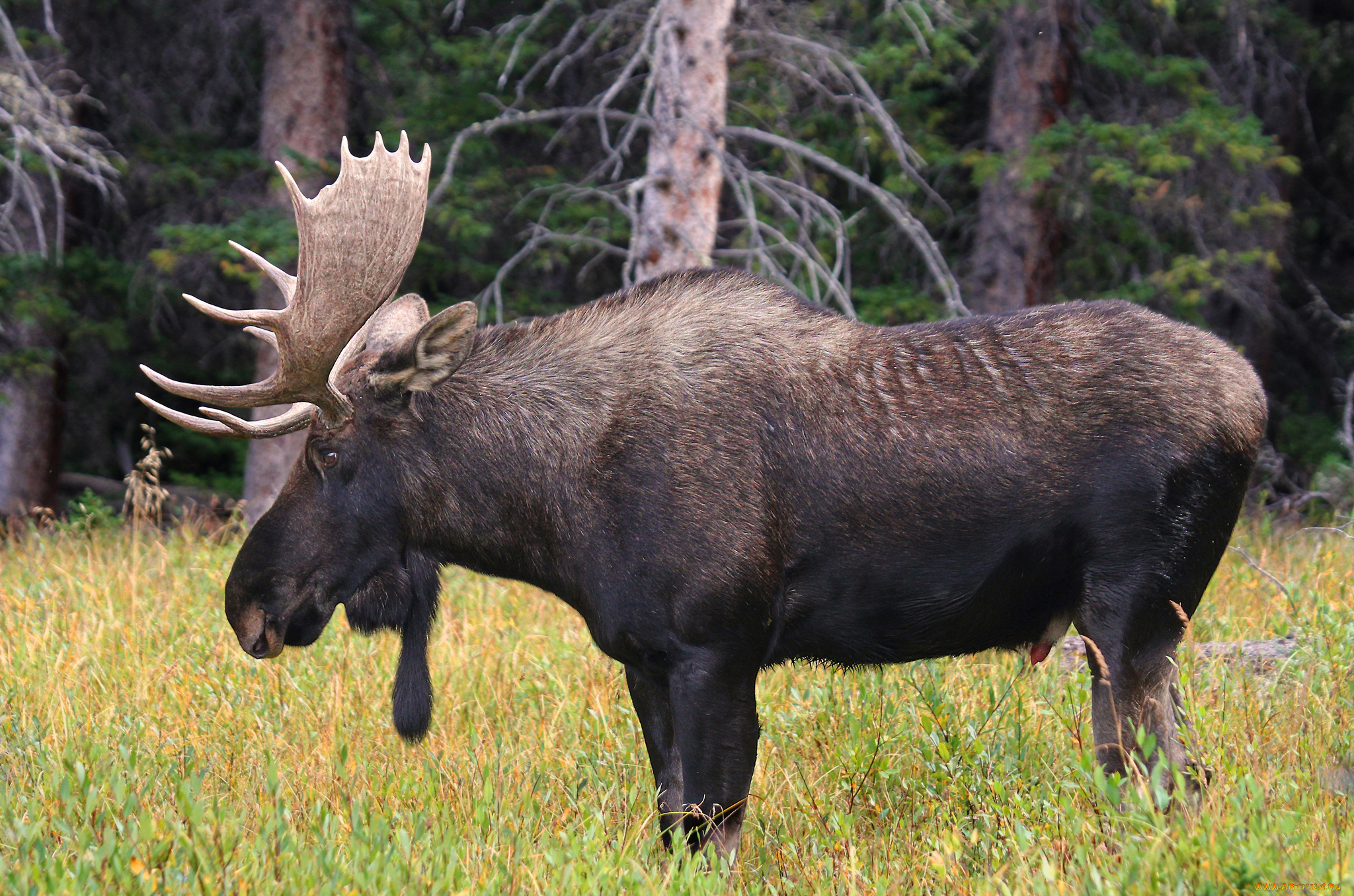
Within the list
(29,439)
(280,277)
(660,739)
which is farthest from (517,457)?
(29,439)

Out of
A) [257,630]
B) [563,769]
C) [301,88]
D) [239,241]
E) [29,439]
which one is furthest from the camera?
A: [29,439]

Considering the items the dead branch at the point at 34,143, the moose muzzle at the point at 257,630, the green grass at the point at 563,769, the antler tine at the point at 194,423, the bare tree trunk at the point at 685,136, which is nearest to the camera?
the green grass at the point at 563,769

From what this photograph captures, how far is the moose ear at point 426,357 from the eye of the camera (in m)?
4.02

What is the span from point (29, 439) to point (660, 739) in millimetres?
9299

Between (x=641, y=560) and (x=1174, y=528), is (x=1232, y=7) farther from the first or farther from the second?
(x=641, y=560)

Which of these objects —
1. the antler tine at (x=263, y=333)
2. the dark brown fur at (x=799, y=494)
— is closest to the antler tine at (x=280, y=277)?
the antler tine at (x=263, y=333)

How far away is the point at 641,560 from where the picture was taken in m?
3.69

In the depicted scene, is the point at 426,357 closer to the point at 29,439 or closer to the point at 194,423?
the point at 194,423

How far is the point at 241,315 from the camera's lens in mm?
3947

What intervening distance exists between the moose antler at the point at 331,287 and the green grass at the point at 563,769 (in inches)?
46.4

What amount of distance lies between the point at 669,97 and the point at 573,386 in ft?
12.7

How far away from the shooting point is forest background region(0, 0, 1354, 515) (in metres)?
9.91

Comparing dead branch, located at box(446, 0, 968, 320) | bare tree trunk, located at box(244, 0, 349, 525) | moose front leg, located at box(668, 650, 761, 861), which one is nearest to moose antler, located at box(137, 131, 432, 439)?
moose front leg, located at box(668, 650, 761, 861)

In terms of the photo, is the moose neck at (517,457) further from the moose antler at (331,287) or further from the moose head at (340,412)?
the moose antler at (331,287)
